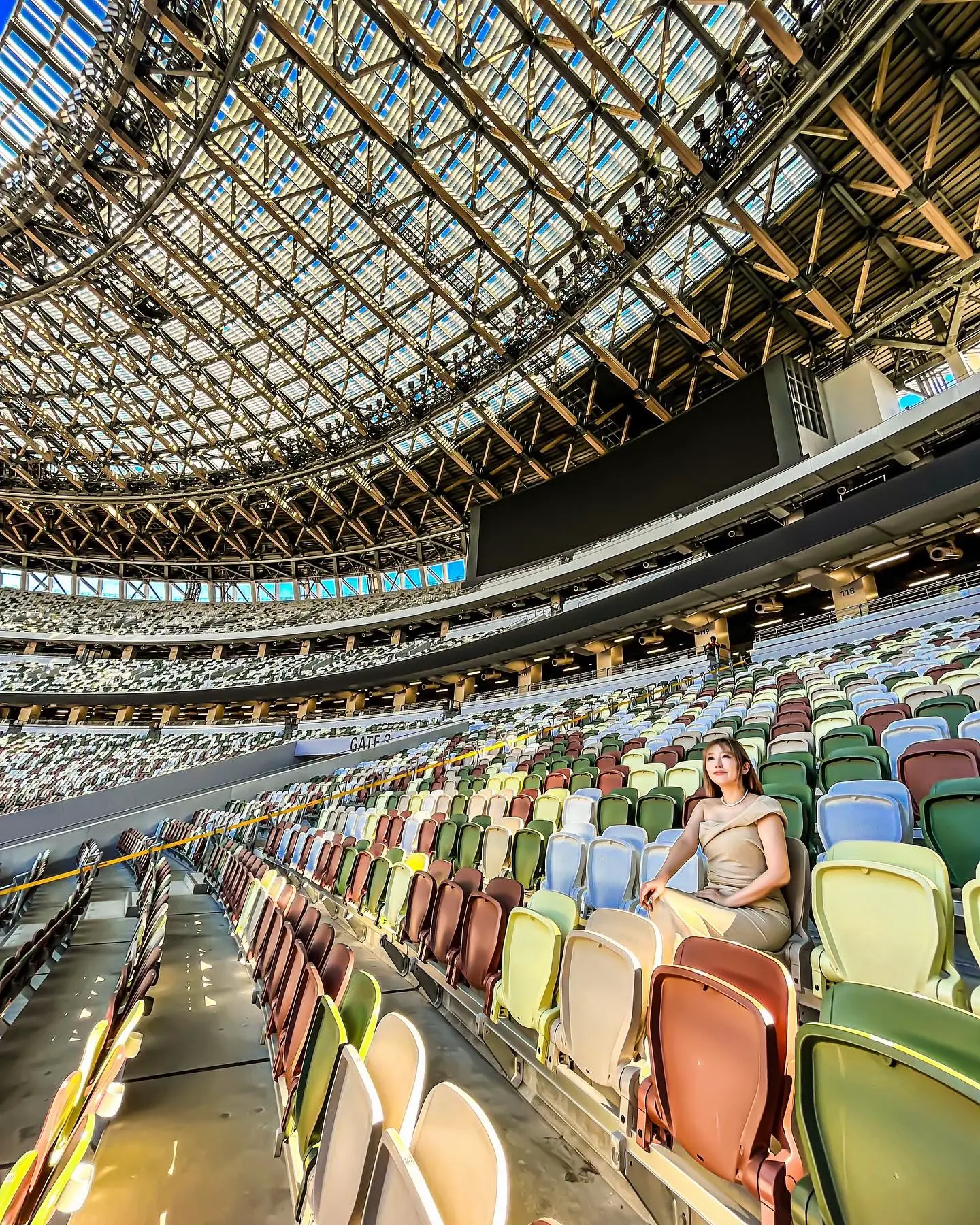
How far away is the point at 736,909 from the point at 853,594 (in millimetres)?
15579

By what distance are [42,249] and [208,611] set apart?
878 inches

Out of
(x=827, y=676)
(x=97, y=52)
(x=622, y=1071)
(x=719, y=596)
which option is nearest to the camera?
(x=622, y=1071)

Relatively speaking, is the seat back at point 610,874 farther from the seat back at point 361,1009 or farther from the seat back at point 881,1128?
the seat back at point 881,1128

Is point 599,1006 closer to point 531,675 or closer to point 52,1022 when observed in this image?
point 52,1022

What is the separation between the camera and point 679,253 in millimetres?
15641

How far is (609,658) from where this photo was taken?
70.8 ft

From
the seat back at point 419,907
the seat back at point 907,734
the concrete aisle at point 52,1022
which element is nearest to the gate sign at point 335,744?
the concrete aisle at point 52,1022

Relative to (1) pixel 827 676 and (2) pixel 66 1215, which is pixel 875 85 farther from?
(2) pixel 66 1215

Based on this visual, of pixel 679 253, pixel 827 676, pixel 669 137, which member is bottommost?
pixel 827 676

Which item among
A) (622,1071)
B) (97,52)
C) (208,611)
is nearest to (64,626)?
(208,611)

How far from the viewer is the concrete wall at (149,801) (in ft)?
35.0

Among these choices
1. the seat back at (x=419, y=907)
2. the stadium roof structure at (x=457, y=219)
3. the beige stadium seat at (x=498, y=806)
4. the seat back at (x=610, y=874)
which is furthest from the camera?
the stadium roof structure at (x=457, y=219)

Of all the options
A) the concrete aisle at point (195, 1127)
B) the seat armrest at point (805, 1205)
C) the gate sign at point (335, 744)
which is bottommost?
the concrete aisle at point (195, 1127)

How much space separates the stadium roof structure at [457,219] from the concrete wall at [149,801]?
1150 centimetres
